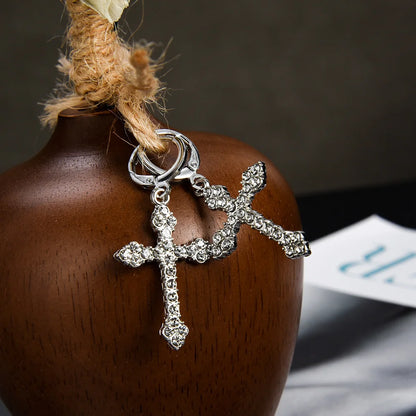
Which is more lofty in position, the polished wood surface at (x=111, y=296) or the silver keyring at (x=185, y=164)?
the silver keyring at (x=185, y=164)

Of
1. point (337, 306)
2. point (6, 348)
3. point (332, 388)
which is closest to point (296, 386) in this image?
point (332, 388)

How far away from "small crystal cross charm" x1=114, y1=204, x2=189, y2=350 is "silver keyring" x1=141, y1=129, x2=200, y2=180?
32 mm

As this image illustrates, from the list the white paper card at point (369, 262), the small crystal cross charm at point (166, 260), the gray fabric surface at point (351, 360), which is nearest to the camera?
the small crystal cross charm at point (166, 260)

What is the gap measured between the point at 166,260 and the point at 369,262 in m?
0.61

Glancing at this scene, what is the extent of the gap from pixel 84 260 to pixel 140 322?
0.18 ft

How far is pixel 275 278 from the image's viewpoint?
1.74ft

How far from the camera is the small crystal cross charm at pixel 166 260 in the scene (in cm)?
45

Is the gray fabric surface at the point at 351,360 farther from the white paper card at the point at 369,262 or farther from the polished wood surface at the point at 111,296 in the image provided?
the polished wood surface at the point at 111,296

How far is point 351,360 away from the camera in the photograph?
2.56ft

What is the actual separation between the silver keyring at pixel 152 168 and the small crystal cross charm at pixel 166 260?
23 mm

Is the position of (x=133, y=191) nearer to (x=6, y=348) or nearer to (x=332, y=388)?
(x=6, y=348)

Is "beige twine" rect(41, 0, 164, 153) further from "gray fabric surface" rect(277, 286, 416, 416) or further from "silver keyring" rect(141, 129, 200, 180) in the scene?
"gray fabric surface" rect(277, 286, 416, 416)

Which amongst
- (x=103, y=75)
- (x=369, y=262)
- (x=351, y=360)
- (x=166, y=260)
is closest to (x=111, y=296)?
(x=166, y=260)

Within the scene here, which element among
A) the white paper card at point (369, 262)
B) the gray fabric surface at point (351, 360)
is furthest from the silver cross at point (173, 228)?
the white paper card at point (369, 262)
